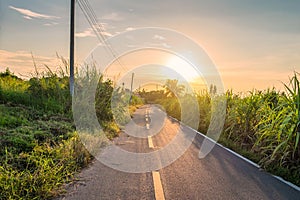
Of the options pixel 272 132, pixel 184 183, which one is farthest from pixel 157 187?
pixel 272 132

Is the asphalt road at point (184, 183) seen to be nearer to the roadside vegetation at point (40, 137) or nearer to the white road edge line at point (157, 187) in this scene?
the white road edge line at point (157, 187)

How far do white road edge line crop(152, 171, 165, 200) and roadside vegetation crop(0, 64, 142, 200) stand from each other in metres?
1.52

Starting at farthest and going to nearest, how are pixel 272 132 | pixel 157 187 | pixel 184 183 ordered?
pixel 272 132 < pixel 184 183 < pixel 157 187

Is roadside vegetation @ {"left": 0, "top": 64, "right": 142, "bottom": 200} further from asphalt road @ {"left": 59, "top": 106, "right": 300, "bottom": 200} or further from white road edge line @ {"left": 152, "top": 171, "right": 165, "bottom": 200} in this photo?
white road edge line @ {"left": 152, "top": 171, "right": 165, "bottom": 200}

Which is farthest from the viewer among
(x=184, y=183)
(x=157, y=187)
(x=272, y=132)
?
(x=272, y=132)

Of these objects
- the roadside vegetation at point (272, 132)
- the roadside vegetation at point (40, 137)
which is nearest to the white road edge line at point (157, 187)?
the roadside vegetation at point (40, 137)

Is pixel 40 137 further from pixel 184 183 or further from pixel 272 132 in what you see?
pixel 272 132

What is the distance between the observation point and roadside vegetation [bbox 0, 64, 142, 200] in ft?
14.3

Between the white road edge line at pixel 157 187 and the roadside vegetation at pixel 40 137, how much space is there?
152 centimetres

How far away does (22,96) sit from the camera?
40.8 ft

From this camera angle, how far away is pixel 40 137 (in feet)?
24.2

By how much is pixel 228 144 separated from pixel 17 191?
7.35m

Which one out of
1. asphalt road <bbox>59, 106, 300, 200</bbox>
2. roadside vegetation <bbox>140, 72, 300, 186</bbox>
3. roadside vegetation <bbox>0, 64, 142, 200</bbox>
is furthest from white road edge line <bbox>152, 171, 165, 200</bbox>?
roadside vegetation <bbox>140, 72, 300, 186</bbox>

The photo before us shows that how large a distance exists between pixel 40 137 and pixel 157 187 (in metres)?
4.03
